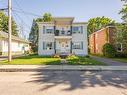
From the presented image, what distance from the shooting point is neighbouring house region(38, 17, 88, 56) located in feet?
133

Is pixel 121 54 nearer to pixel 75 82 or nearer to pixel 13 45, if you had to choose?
pixel 13 45

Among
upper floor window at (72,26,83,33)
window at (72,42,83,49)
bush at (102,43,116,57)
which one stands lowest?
bush at (102,43,116,57)

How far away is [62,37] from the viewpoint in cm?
4031

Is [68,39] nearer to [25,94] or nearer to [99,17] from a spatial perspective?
[25,94]

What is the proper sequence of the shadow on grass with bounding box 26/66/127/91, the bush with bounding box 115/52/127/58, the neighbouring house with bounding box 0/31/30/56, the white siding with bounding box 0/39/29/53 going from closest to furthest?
the shadow on grass with bounding box 26/66/127/91 → the bush with bounding box 115/52/127/58 → the neighbouring house with bounding box 0/31/30/56 → the white siding with bounding box 0/39/29/53

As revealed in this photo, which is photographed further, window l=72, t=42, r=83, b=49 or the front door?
the front door

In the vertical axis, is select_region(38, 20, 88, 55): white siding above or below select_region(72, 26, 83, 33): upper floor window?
below

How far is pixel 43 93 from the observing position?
952 cm

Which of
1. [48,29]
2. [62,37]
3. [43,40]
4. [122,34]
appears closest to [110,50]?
[122,34]

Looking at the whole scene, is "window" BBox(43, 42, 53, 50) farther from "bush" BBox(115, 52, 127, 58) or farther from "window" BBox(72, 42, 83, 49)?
"bush" BBox(115, 52, 127, 58)

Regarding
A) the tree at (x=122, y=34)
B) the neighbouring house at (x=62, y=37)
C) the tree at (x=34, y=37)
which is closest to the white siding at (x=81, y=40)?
the neighbouring house at (x=62, y=37)

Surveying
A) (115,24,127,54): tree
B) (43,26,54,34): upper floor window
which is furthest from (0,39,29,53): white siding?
(115,24,127,54): tree

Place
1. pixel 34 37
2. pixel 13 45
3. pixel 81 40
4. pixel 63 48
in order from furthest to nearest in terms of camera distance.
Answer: pixel 34 37 → pixel 13 45 → pixel 63 48 → pixel 81 40

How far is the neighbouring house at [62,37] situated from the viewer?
4062 cm
